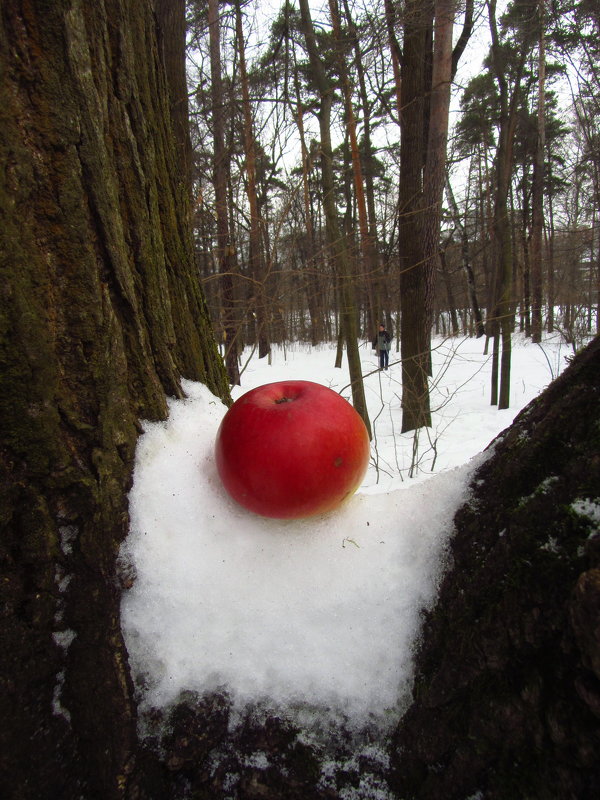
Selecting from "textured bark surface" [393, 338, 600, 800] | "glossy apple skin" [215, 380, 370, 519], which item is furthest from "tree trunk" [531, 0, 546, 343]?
"textured bark surface" [393, 338, 600, 800]

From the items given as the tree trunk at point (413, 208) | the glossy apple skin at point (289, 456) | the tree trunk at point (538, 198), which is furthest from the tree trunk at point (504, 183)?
the glossy apple skin at point (289, 456)

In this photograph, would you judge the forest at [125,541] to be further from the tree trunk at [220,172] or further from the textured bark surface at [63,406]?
the tree trunk at [220,172]

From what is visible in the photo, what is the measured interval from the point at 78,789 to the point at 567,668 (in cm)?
74

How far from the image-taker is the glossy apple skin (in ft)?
2.94

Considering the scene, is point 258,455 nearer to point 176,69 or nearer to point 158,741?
point 158,741

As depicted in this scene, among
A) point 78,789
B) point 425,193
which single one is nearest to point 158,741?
point 78,789

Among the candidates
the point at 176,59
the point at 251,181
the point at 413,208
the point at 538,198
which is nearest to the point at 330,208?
the point at 413,208

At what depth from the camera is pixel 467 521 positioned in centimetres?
77

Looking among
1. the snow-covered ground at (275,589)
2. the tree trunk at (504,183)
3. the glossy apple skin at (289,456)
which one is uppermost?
the tree trunk at (504,183)

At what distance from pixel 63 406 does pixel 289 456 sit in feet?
1.50

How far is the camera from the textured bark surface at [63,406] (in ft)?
2.15

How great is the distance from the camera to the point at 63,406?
0.77 metres

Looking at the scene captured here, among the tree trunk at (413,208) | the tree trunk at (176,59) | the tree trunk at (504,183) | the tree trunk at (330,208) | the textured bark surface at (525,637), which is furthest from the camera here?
the tree trunk at (504,183)

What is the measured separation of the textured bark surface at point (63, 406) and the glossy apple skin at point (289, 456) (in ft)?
0.79
